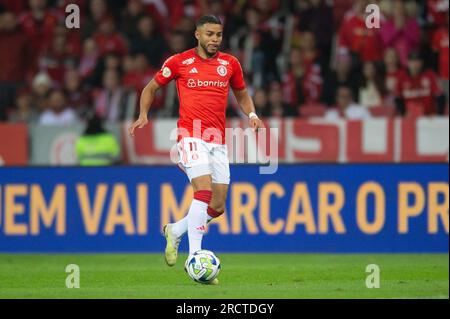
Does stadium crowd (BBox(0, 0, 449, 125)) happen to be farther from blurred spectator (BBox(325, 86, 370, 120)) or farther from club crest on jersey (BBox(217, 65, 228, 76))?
club crest on jersey (BBox(217, 65, 228, 76))

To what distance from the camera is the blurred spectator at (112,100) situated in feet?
56.2

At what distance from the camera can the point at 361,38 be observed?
16797 mm

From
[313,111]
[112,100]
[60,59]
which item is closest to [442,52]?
[313,111]

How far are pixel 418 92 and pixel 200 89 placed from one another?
634cm

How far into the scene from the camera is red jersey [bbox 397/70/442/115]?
16.0 meters

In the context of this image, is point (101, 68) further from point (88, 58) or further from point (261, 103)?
point (261, 103)

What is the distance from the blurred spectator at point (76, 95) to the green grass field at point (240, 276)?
3.90 m

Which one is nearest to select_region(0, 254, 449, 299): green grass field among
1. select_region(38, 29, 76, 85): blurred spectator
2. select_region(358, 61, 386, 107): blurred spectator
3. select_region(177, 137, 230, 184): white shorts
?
select_region(177, 137, 230, 184): white shorts

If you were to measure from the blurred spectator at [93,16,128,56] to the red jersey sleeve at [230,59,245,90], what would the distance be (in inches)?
288

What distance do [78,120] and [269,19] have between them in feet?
10.6

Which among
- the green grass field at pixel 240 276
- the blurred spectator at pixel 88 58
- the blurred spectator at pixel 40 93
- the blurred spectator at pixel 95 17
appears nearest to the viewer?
the green grass field at pixel 240 276

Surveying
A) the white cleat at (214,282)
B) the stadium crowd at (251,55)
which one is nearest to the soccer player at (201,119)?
the white cleat at (214,282)

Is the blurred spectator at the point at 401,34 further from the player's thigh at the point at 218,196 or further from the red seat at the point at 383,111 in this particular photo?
the player's thigh at the point at 218,196

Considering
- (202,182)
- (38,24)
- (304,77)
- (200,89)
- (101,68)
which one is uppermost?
(38,24)
